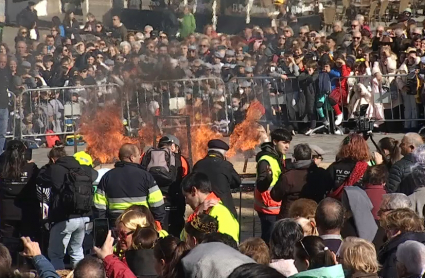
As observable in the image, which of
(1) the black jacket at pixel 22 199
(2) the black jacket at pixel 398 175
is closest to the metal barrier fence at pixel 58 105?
(1) the black jacket at pixel 22 199

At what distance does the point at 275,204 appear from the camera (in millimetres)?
9820

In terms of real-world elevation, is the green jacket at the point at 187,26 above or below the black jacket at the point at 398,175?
above

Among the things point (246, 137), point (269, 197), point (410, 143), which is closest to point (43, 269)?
point (269, 197)

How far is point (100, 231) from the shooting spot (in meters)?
6.98

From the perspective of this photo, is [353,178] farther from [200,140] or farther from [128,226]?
[200,140]

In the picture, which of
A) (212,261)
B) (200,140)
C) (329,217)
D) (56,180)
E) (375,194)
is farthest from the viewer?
(200,140)

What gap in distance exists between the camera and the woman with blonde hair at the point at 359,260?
20.7 ft

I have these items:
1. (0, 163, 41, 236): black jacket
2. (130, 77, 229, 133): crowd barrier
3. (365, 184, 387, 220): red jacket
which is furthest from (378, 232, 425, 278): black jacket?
(130, 77, 229, 133): crowd barrier

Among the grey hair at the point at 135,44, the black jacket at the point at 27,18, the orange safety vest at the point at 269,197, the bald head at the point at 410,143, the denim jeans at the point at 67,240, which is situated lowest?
the denim jeans at the point at 67,240

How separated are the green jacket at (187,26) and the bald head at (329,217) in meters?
13.1

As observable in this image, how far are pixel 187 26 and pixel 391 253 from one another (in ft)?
45.0

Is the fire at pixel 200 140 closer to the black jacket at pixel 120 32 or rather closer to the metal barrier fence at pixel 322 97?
the metal barrier fence at pixel 322 97

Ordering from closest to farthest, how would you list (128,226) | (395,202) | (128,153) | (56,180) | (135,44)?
1. (128,226)
2. (395,202)
3. (128,153)
4. (56,180)
5. (135,44)

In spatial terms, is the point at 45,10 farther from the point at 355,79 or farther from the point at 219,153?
the point at 219,153
